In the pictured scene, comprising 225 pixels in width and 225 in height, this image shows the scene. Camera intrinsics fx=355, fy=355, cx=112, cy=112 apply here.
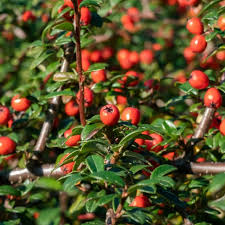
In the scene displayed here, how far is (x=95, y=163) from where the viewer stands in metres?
1.55

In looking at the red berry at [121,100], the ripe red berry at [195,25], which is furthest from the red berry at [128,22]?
the ripe red berry at [195,25]

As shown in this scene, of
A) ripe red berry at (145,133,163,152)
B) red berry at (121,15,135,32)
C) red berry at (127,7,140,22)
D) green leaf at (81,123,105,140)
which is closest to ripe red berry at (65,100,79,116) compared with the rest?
ripe red berry at (145,133,163,152)

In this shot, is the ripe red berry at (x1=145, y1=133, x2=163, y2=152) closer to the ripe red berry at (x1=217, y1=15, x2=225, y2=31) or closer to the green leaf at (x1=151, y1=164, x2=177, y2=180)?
the green leaf at (x1=151, y1=164, x2=177, y2=180)

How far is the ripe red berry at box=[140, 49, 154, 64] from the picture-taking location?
16.4 ft

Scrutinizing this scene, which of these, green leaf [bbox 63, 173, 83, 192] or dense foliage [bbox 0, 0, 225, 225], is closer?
green leaf [bbox 63, 173, 83, 192]

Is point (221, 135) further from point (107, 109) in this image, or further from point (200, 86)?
point (107, 109)

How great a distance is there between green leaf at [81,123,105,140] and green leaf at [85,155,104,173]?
0.14 meters

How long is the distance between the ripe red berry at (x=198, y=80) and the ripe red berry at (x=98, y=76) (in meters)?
0.73

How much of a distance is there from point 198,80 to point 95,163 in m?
0.97

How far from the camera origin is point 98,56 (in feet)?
12.2

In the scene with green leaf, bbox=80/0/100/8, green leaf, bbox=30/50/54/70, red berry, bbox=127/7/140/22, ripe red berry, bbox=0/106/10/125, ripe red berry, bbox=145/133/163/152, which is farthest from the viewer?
red berry, bbox=127/7/140/22

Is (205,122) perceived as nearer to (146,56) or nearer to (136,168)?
(136,168)

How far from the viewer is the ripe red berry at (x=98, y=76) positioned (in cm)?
263

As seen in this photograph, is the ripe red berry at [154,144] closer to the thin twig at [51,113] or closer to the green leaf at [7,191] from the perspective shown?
the thin twig at [51,113]
